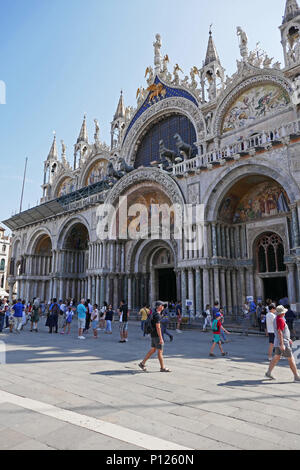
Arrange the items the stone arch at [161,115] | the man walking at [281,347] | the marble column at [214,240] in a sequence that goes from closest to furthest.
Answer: the man walking at [281,347] < the marble column at [214,240] < the stone arch at [161,115]

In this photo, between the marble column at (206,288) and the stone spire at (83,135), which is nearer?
the marble column at (206,288)

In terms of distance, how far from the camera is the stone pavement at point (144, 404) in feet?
11.3

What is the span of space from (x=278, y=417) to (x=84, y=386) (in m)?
3.23

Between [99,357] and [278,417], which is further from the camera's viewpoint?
[99,357]

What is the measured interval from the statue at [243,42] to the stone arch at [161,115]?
433 centimetres

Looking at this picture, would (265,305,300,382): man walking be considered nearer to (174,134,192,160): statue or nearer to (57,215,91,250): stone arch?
(174,134,192,160): statue

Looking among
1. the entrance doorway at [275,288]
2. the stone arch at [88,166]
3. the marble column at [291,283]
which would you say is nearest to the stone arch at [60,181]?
the stone arch at [88,166]

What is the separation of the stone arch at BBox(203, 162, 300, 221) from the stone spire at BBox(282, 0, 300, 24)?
33.9 ft

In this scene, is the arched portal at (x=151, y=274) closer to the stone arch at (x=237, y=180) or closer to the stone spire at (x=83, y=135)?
the stone arch at (x=237, y=180)

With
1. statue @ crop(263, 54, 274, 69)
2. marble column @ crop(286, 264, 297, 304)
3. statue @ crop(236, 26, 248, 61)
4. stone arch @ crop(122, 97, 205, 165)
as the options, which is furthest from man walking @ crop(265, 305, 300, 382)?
statue @ crop(236, 26, 248, 61)

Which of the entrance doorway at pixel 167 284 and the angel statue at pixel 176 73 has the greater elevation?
the angel statue at pixel 176 73
